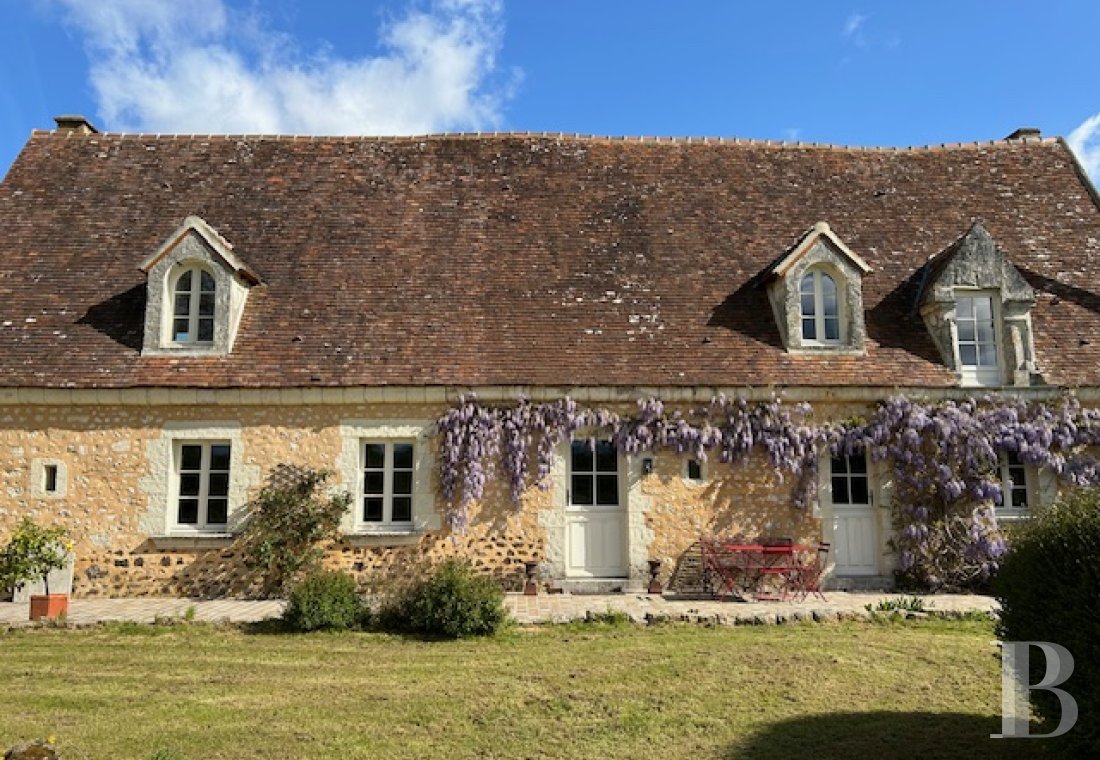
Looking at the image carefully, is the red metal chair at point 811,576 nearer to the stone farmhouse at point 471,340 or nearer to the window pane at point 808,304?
the stone farmhouse at point 471,340

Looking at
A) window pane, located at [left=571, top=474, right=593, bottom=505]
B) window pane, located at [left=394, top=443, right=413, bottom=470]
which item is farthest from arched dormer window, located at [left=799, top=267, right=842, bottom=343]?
window pane, located at [left=394, top=443, right=413, bottom=470]

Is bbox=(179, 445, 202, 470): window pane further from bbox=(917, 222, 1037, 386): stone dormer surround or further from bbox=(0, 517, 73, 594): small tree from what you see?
bbox=(917, 222, 1037, 386): stone dormer surround

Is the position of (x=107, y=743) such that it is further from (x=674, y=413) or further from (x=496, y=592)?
(x=674, y=413)

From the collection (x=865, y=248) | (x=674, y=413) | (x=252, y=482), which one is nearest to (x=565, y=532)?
(x=674, y=413)

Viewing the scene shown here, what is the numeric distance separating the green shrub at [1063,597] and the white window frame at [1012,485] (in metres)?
6.72

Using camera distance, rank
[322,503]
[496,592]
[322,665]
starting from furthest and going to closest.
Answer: [322,503]
[496,592]
[322,665]

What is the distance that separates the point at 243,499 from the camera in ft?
35.1

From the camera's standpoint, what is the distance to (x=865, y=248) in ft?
42.7

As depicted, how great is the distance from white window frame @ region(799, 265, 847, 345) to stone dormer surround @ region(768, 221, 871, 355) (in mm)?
14

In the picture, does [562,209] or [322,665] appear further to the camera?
[562,209]

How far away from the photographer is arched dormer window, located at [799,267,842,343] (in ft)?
38.8

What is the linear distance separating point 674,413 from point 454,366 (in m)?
3.05

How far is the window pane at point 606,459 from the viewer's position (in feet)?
36.6

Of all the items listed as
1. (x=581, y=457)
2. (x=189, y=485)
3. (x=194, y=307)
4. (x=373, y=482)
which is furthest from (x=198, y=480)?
(x=581, y=457)
